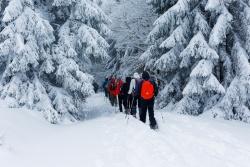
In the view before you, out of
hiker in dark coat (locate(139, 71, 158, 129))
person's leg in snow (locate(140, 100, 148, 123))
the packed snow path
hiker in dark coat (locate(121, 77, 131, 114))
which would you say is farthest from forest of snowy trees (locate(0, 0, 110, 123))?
hiker in dark coat (locate(139, 71, 158, 129))

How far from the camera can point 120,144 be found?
1188 cm

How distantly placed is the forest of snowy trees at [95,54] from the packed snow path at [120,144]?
2.05 metres

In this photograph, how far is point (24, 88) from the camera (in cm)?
1819

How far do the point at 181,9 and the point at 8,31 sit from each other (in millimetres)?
7063

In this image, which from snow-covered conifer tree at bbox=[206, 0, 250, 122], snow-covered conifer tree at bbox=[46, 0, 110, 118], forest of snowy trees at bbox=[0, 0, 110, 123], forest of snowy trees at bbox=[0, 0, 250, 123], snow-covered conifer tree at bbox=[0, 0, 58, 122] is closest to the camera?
snow-covered conifer tree at bbox=[0, 0, 58, 122]

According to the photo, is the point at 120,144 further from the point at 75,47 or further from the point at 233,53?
the point at 233,53

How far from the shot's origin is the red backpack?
14.5m

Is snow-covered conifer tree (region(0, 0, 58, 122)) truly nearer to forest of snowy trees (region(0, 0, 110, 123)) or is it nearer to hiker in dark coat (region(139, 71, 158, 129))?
forest of snowy trees (region(0, 0, 110, 123))

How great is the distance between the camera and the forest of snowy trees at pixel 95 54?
17.7m

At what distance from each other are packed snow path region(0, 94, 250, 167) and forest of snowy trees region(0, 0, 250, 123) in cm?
205

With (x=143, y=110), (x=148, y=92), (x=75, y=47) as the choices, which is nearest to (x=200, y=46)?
(x=143, y=110)

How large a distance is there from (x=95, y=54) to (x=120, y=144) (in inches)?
333

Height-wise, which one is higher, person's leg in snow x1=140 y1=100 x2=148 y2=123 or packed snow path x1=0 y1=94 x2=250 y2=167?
person's leg in snow x1=140 y1=100 x2=148 y2=123

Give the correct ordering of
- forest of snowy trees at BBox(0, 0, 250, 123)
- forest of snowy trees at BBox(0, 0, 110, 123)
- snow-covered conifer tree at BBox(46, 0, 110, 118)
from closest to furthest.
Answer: forest of snowy trees at BBox(0, 0, 110, 123), forest of snowy trees at BBox(0, 0, 250, 123), snow-covered conifer tree at BBox(46, 0, 110, 118)
